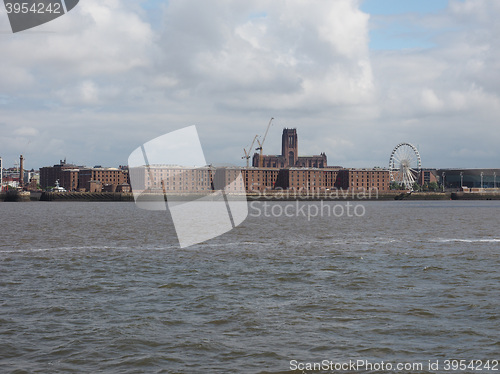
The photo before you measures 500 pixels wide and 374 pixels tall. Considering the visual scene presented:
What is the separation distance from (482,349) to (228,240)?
88.6ft

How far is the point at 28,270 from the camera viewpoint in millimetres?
23109

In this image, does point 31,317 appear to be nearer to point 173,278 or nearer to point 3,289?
point 3,289

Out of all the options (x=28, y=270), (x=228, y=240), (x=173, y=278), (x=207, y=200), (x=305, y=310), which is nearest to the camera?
(x=305, y=310)

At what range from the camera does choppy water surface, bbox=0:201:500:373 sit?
11.9 m

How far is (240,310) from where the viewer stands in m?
15.9

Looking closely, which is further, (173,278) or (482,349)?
(173,278)

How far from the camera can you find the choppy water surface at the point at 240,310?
39.0 feet

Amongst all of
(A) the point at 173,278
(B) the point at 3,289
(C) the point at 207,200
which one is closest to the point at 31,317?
(B) the point at 3,289
